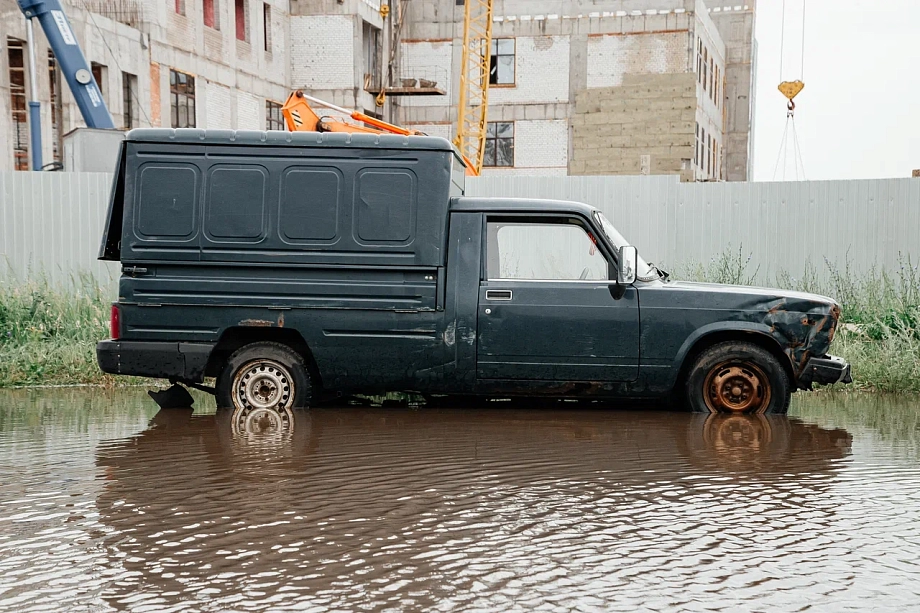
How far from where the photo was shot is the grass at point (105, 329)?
11320 millimetres

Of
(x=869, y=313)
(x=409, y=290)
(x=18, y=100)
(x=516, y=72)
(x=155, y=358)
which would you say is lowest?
(x=155, y=358)

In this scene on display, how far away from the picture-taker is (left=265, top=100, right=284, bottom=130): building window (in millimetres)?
39094

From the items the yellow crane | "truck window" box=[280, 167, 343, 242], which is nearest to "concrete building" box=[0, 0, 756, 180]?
the yellow crane

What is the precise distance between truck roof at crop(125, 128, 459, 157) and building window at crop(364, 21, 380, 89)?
3533 cm

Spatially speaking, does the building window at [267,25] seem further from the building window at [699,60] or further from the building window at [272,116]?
the building window at [699,60]

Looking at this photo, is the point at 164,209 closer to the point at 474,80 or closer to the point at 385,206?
the point at 385,206

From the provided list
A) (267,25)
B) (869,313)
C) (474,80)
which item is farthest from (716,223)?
(474,80)

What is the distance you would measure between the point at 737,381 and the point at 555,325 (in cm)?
164

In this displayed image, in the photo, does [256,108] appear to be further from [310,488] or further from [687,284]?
[310,488]

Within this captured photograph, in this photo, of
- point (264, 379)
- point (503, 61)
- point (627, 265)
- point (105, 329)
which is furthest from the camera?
point (503, 61)

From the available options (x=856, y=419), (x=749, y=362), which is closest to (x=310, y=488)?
(x=749, y=362)

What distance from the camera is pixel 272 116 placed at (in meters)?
39.6

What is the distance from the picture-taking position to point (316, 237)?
28.7ft

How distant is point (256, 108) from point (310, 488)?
3393 cm
